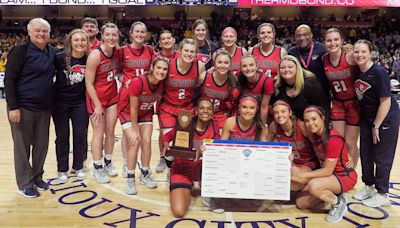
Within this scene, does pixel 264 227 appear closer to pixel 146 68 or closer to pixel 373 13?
pixel 146 68

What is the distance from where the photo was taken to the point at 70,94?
369cm

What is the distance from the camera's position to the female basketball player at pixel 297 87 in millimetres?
3363

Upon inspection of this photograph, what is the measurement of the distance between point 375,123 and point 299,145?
1.98 feet

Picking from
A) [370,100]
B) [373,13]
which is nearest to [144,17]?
[373,13]

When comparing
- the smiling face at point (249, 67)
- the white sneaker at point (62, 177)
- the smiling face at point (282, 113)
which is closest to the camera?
the smiling face at point (282, 113)

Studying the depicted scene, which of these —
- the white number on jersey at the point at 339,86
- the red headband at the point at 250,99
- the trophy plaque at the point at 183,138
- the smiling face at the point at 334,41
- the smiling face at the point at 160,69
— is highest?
the smiling face at the point at 334,41

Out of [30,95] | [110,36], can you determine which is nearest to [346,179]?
[110,36]

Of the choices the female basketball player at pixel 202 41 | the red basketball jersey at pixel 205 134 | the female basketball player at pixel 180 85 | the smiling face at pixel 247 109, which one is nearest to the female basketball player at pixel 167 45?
the female basketball player at pixel 202 41

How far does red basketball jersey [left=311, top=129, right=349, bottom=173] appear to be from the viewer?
3111 mm

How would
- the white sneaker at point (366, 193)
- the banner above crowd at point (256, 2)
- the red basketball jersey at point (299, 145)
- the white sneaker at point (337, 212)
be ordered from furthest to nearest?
the banner above crowd at point (256, 2) → the white sneaker at point (366, 193) → the red basketball jersey at point (299, 145) → the white sneaker at point (337, 212)

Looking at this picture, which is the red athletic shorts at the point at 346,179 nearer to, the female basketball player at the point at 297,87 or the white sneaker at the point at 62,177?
the female basketball player at the point at 297,87

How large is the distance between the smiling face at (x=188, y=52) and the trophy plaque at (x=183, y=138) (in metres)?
0.45

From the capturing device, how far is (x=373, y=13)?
1716 centimetres

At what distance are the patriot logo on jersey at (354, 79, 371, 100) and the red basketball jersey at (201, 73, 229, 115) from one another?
104 centimetres
